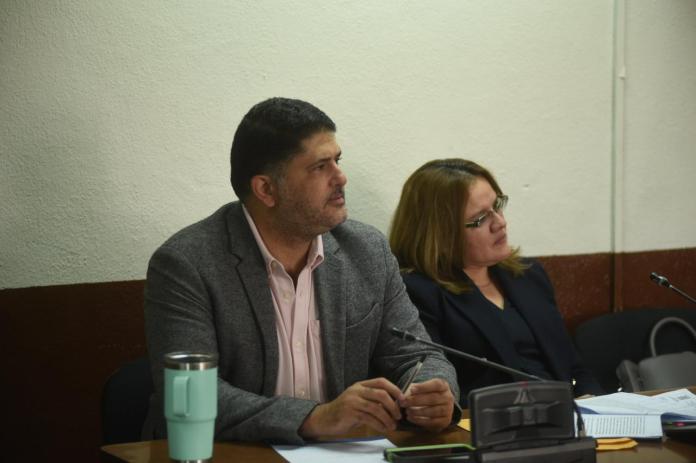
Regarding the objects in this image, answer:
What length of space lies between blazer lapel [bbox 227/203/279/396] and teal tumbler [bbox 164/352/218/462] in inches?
23.4

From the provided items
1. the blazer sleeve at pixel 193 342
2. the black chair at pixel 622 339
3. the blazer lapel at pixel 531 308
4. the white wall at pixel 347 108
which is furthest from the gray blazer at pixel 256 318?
the black chair at pixel 622 339

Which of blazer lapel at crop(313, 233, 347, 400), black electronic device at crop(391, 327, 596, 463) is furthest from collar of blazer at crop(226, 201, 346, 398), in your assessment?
black electronic device at crop(391, 327, 596, 463)

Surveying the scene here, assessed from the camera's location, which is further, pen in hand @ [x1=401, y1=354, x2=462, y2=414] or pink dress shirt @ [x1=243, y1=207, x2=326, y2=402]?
pink dress shirt @ [x1=243, y1=207, x2=326, y2=402]

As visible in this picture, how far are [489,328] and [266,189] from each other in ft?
3.22

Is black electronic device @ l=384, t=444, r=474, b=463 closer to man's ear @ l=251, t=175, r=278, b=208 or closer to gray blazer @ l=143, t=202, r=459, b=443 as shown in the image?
gray blazer @ l=143, t=202, r=459, b=443

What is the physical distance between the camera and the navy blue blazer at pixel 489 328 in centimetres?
312

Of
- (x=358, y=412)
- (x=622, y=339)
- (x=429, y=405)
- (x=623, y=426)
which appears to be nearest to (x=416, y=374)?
(x=429, y=405)

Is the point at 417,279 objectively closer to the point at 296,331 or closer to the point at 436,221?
the point at 436,221

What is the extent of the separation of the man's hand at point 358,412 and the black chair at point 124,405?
0.60 metres

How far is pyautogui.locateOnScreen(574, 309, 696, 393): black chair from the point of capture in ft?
12.0

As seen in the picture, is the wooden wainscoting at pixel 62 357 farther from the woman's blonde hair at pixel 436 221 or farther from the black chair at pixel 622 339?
the black chair at pixel 622 339

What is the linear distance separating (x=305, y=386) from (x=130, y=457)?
0.69 meters

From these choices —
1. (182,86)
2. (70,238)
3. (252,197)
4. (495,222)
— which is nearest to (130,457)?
(252,197)

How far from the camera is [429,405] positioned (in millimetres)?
2242
